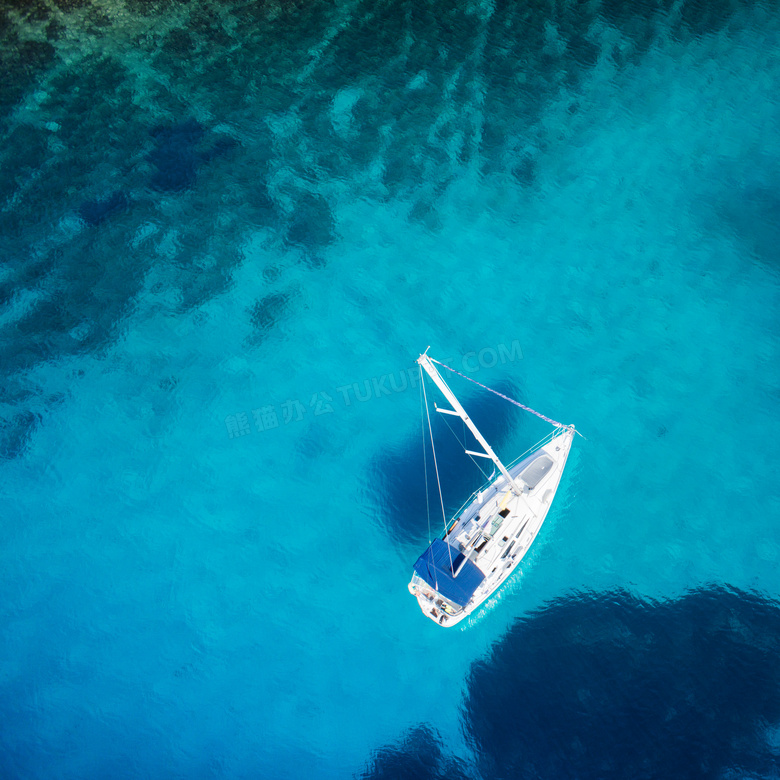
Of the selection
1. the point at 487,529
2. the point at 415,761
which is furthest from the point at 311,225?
the point at 415,761

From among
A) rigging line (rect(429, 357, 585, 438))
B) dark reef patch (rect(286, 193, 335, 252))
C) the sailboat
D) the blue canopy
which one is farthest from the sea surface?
the blue canopy

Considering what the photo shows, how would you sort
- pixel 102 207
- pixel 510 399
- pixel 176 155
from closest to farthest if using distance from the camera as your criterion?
pixel 510 399 → pixel 102 207 → pixel 176 155

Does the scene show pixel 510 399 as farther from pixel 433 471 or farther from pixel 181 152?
pixel 181 152

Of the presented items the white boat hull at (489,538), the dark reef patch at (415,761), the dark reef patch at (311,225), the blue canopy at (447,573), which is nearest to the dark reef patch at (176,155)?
the dark reef patch at (311,225)

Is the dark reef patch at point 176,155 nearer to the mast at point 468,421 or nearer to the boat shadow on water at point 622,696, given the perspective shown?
the mast at point 468,421

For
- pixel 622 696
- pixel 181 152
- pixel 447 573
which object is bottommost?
pixel 622 696

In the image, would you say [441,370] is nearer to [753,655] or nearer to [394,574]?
[394,574]

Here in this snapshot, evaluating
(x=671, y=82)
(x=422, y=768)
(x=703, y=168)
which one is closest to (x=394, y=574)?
(x=422, y=768)

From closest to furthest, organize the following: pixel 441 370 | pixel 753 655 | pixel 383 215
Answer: pixel 753 655 < pixel 441 370 < pixel 383 215
